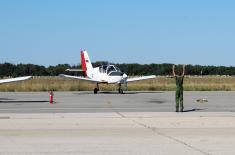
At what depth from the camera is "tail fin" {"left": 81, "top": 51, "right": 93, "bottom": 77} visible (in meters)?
48.5

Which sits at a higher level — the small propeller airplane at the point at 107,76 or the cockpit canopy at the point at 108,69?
the cockpit canopy at the point at 108,69

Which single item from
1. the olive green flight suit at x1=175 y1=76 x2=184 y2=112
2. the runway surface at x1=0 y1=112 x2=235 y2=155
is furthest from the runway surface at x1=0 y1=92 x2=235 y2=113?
the runway surface at x1=0 y1=112 x2=235 y2=155

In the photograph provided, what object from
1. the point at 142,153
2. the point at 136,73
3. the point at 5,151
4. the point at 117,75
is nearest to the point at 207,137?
the point at 142,153

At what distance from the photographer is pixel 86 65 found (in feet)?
164

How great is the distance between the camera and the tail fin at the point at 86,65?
1910 inches

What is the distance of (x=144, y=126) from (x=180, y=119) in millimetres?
2532

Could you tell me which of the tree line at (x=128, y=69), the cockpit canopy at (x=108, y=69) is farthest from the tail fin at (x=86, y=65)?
the tree line at (x=128, y=69)

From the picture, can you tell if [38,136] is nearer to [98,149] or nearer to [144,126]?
[98,149]

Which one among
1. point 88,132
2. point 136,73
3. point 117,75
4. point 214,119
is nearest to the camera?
point 88,132

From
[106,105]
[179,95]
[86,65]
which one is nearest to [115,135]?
[179,95]

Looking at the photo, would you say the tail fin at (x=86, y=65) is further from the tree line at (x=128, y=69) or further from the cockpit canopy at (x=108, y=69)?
the tree line at (x=128, y=69)

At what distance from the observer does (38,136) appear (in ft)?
43.6

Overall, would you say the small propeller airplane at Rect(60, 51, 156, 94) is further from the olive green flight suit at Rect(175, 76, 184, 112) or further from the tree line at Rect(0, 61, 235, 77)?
the tree line at Rect(0, 61, 235, 77)

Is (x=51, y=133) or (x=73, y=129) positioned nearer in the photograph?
(x=51, y=133)
